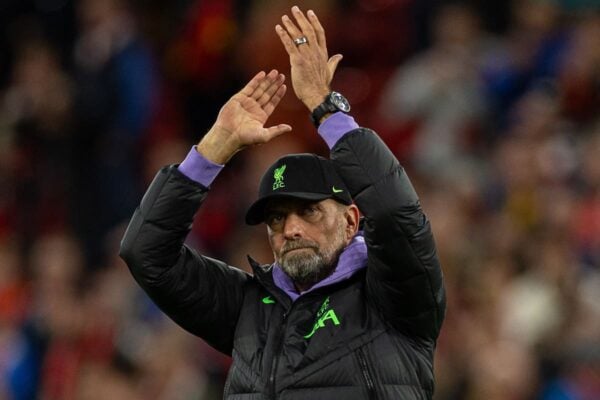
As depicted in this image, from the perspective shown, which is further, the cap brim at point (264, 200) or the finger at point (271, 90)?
the finger at point (271, 90)

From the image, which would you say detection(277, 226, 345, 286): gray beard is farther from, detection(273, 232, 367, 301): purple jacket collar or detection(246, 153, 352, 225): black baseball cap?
detection(246, 153, 352, 225): black baseball cap

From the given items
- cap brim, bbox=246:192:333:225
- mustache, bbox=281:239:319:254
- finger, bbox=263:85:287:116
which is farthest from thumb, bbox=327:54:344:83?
mustache, bbox=281:239:319:254

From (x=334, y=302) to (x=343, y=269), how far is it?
112 millimetres

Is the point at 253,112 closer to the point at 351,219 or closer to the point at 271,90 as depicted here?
the point at 271,90

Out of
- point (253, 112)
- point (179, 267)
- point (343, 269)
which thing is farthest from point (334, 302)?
point (253, 112)

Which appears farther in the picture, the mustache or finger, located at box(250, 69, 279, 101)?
finger, located at box(250, 69, 279, 101)

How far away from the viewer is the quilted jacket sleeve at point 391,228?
3932mm

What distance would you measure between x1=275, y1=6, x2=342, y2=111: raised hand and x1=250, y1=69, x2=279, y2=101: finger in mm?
243

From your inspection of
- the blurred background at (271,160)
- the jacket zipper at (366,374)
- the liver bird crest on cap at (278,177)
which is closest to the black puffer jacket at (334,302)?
the jacket zipper at (366,374)

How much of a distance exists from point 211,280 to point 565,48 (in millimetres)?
3909

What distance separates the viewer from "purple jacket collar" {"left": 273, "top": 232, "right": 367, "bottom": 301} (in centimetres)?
421

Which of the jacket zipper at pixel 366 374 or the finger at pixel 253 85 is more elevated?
the finger at pixel 253 85

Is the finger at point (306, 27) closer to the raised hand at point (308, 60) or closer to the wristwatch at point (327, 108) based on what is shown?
the raised hand at point (308, 60)

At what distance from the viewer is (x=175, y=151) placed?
8.85 metres
